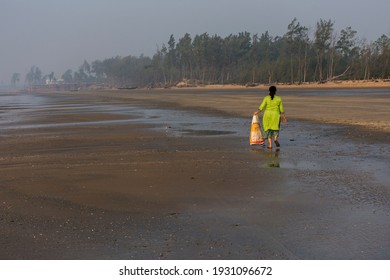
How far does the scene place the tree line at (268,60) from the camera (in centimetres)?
8038

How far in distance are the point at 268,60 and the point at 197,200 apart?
384 feet

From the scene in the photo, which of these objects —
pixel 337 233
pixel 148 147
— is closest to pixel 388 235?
pixel 337 233

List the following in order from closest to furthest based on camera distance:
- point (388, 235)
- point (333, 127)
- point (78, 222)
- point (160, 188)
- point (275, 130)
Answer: point (388, 235)
point (78, 222)
point (160, 188)
point (275, 130)
point (333, 127)

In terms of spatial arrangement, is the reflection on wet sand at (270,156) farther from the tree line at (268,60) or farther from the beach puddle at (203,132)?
the tree line at (268,60)

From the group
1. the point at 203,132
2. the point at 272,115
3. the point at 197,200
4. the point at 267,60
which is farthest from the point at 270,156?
the point at 267,60

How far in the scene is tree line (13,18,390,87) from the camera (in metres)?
80.4

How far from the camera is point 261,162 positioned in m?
9.22

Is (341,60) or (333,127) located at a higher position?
(341,60)

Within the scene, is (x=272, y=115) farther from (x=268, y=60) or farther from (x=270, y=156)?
(x=268, y=60)

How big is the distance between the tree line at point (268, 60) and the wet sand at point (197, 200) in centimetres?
6792

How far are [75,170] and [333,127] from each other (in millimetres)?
10207

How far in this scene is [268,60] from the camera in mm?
118875

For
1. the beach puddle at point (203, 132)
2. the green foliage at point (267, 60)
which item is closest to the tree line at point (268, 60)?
the green foliage at point (267, 60)

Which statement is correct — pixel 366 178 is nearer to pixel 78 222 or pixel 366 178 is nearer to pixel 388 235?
pixel 388 235
